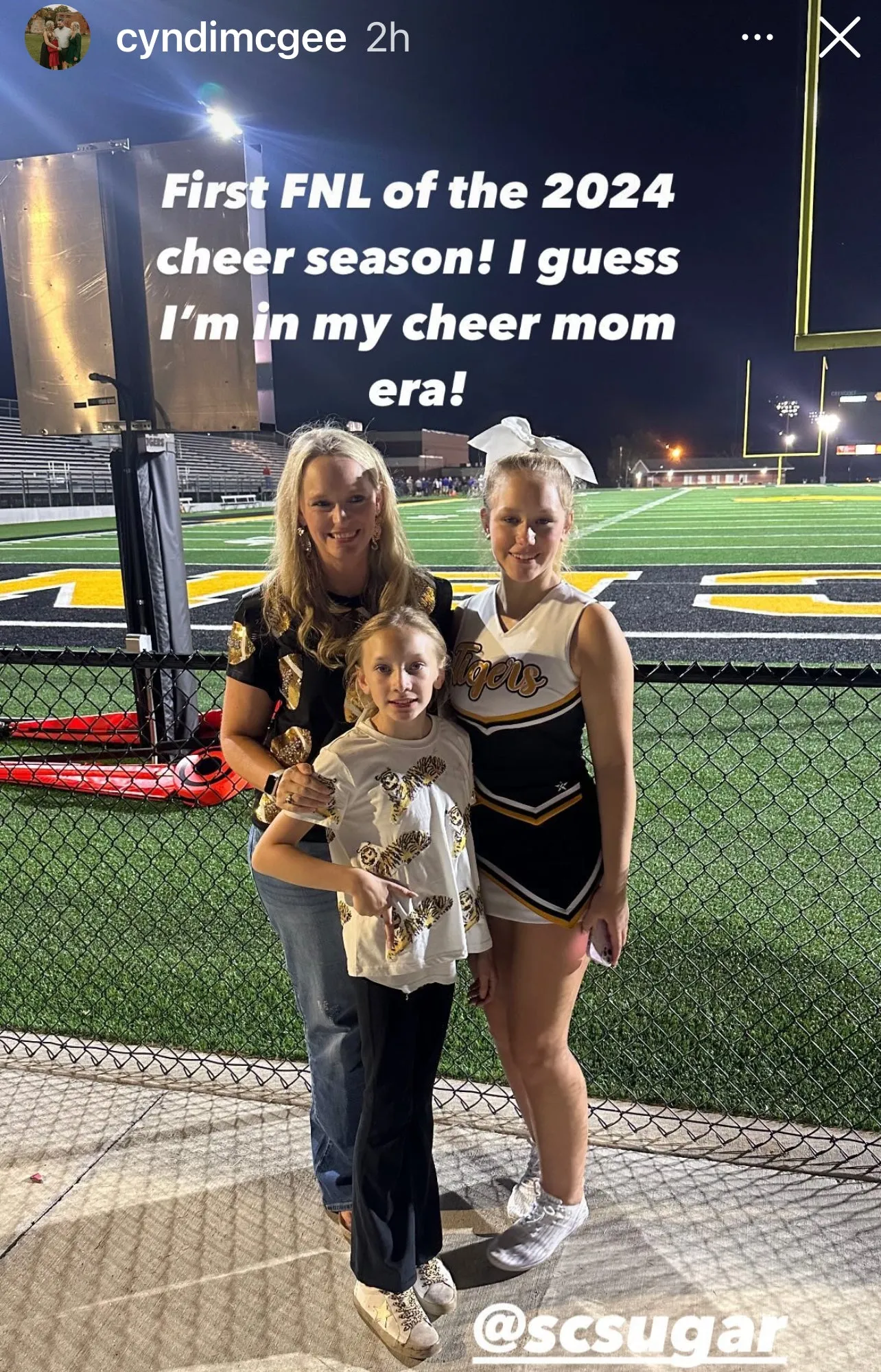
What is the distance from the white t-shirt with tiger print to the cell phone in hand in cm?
31

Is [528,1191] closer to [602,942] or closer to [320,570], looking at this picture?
[602,942]

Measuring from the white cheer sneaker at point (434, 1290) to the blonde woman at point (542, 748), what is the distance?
437 millimetres

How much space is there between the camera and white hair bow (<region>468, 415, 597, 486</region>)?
186 cm

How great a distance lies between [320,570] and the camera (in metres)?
1.88

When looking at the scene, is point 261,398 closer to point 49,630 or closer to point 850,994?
point 850,994

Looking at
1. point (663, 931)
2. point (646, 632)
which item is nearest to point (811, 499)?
point (646, 632)

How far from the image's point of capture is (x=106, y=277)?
495 cm

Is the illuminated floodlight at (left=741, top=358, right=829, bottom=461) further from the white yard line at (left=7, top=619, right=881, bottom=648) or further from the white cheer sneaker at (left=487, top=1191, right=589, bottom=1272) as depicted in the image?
the white cheer sneaker at (left=487, top=1191, right=589, bottom=1272)

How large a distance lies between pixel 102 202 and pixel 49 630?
271 inches

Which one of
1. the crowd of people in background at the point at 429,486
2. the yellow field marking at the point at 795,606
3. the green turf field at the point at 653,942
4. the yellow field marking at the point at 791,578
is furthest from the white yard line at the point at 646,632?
the crowd of people in background at the point at 429,486

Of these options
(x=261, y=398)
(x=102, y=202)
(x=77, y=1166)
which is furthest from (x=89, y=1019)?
(x=102, y=202)

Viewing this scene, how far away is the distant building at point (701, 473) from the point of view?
113250 millimetres

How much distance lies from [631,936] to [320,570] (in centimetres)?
224

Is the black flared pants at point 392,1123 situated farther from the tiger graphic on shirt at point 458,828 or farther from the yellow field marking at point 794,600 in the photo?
the yellow field marking at point 794,600
